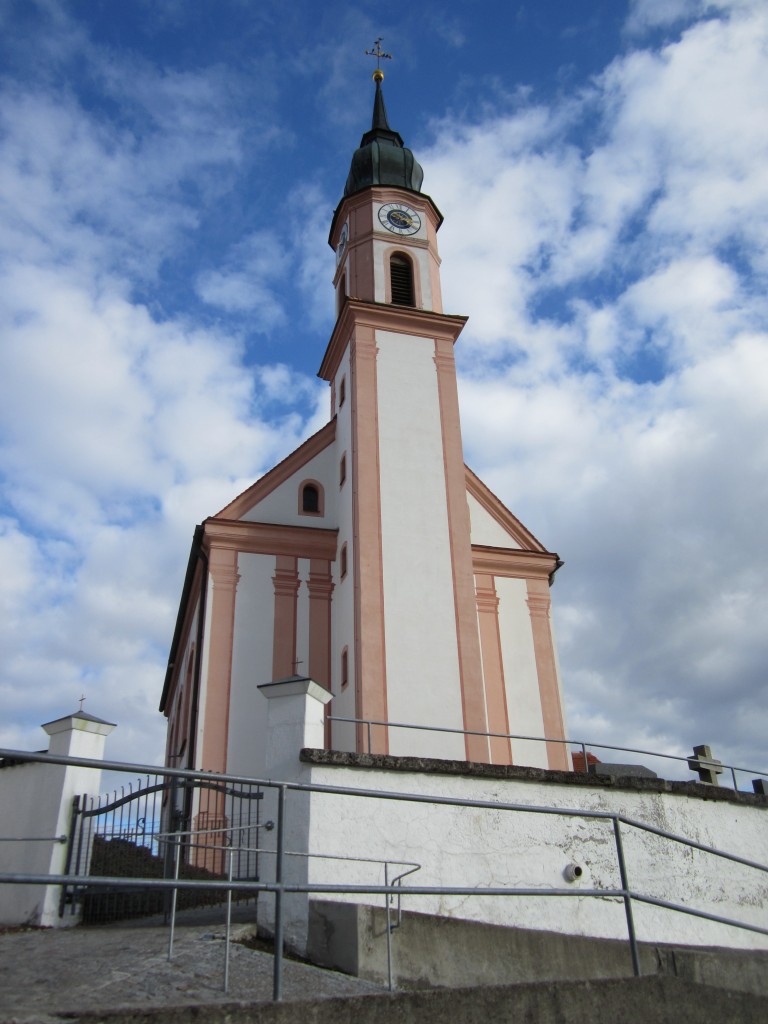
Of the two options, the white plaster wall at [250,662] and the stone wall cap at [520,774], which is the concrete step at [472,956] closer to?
the stone wall cap at [520,774]

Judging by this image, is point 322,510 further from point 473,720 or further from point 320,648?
point 473,720

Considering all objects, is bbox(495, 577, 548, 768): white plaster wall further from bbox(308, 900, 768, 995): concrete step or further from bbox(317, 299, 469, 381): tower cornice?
bbox(308, 900, 768, 995): concrete step

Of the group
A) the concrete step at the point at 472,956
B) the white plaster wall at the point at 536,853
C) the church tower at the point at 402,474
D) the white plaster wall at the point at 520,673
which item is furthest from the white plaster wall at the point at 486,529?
the concrete step at the point at 472,956

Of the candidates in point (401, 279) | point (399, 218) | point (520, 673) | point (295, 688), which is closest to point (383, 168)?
point (399, 218)

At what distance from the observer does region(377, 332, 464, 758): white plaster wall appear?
15.9m

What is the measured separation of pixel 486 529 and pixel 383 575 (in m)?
4.64

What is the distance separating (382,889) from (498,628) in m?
14.9

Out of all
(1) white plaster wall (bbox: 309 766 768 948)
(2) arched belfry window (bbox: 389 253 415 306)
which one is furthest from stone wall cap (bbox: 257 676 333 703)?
(2) arched belfry window (bbox: 389 253 415 306)

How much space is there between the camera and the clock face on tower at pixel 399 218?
22.7 m

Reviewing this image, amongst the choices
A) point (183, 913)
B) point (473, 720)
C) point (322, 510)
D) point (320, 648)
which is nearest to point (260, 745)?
point (320, 648)

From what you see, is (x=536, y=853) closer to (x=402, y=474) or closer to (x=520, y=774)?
(x=520, y=774)

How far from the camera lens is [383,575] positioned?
17.1 meters

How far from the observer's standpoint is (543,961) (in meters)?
7.75

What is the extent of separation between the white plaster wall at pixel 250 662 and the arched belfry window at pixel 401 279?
7111 millimetres
